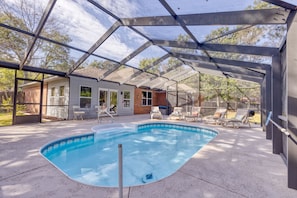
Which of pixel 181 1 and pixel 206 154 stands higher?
pixel 181 1

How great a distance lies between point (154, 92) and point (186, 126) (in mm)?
8527

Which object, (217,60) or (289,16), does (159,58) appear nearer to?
(217,60)

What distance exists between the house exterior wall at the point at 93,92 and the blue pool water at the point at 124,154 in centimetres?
394

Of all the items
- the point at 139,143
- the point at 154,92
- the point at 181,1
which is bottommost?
the point at 139,143

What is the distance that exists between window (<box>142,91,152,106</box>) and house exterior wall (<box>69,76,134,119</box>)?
186 centimetres

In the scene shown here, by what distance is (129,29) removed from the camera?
608 cm

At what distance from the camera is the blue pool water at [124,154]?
3711 millimetres

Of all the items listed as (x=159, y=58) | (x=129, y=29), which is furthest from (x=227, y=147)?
(x=159, y=58)

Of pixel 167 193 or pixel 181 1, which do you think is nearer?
pixel 167 193

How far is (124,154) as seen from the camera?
5301 mm

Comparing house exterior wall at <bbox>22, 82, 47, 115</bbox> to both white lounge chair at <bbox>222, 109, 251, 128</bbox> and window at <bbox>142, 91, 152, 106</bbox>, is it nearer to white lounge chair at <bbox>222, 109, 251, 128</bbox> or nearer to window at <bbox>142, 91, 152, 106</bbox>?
window at <bbox>142, 91, 152, 106</bbox>

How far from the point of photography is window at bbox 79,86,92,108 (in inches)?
426

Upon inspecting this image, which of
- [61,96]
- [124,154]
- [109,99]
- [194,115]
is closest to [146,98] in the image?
Answer: [109,99]

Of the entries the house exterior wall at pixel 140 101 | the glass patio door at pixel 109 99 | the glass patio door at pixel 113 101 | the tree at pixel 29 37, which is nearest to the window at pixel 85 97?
the glass patio door at pixel 109 99
